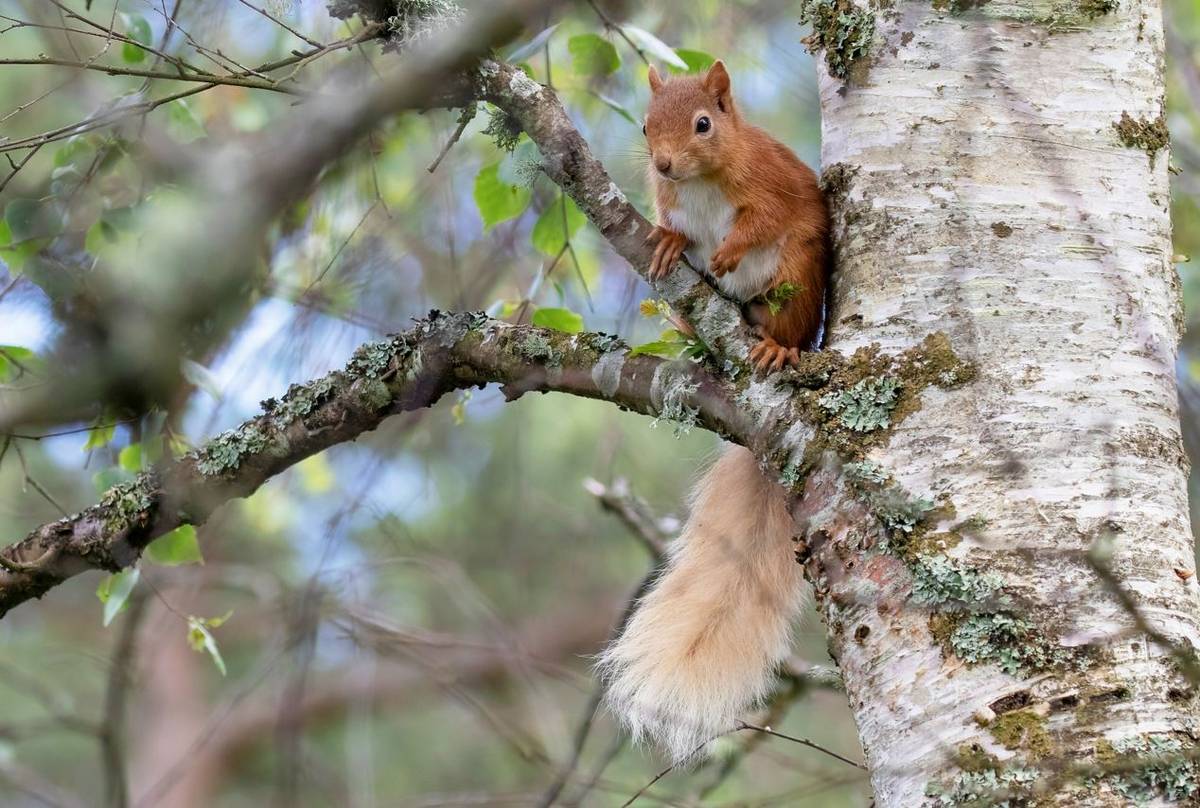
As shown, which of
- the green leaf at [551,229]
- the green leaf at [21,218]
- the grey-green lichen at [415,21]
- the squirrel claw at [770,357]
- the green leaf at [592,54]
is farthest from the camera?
the green leaf at [551,229]

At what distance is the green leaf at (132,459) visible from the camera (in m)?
2.34

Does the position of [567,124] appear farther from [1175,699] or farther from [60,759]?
[60,759]

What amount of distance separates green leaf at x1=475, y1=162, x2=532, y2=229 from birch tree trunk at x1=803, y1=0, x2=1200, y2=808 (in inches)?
26.9

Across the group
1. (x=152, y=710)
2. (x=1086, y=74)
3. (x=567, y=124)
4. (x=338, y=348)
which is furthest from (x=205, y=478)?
(x=152, y=710)

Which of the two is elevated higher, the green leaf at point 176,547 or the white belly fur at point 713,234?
the white belly fur at point 713,234

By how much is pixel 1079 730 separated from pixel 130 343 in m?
1.09

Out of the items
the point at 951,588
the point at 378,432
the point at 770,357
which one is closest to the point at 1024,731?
the point at 951,588

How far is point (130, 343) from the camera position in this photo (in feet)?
3.42

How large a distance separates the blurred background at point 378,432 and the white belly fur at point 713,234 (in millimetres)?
174

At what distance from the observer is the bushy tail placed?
201 cm

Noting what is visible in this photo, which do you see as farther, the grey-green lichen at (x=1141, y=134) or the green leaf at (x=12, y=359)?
the green leaf at (x=12, y=359)

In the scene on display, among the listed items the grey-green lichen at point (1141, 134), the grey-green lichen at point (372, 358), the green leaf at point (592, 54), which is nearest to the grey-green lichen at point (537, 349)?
the grey-green lichen at point (372, 358)

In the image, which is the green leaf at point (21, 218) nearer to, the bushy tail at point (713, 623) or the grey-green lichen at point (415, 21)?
the grey-green lichen at point (415, 21)

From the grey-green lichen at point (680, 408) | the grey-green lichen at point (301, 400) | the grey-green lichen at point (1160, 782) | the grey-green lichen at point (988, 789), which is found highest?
the grey-green lichen at point (301, 400)
